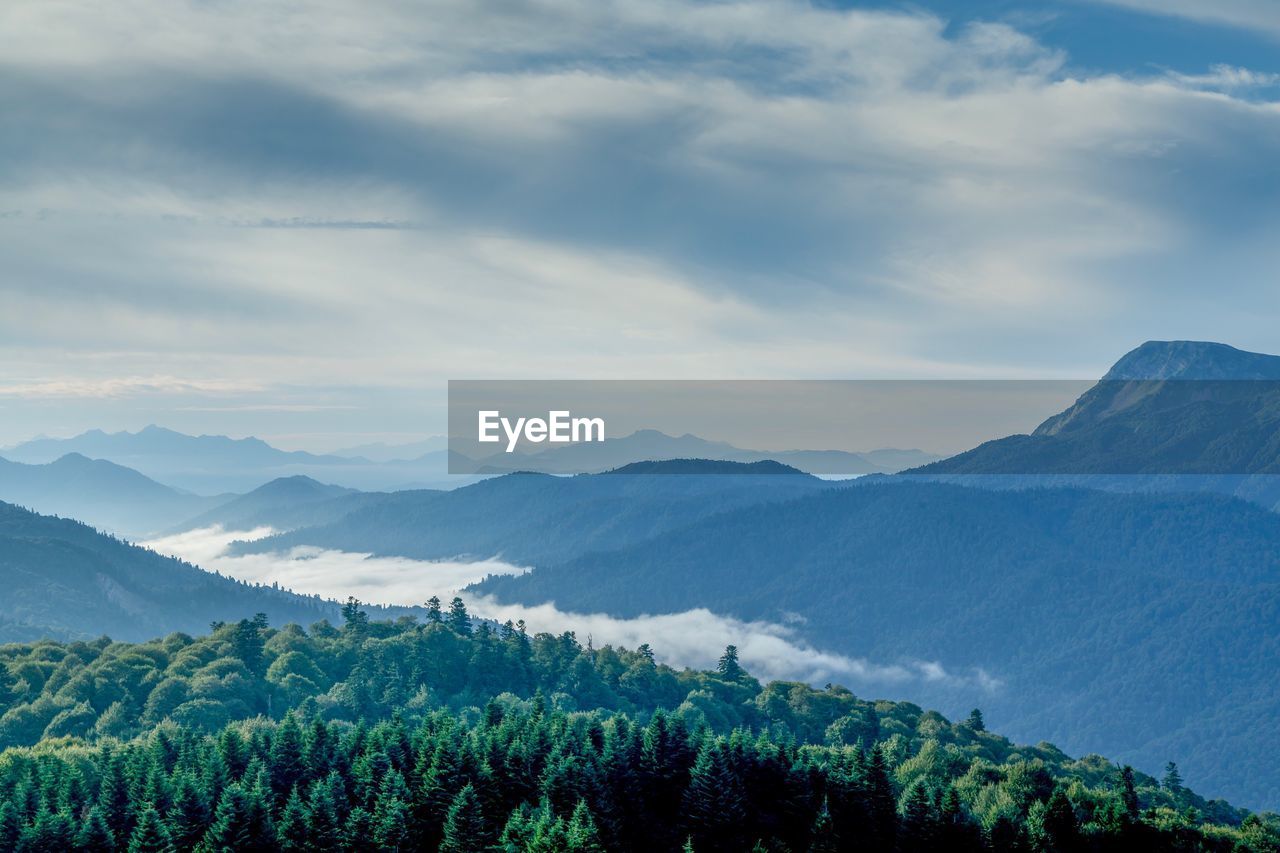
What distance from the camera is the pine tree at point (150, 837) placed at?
4449 inches

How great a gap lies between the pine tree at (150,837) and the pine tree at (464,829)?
25.6 m

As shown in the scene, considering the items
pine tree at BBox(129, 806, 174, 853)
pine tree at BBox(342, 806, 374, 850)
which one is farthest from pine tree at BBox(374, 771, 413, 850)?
pine tree at BBox(129, 806, 174, 853)

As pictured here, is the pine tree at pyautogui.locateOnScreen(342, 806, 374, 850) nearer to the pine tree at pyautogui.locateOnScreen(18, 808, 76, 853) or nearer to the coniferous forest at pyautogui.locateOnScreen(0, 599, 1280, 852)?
the coniferous forest at pyautogui.locateOnScreen(0, 599, 1280, 852)

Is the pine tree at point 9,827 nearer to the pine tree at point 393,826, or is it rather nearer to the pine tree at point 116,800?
the pine tree at point 116,800

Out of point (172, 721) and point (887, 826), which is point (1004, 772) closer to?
point (887, 826)

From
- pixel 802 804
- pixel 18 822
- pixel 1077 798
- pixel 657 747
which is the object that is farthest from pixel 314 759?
pixel 1077 798

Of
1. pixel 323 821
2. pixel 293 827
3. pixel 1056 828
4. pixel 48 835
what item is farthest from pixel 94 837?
pixel 1056 828

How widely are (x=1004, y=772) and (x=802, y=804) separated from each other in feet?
221

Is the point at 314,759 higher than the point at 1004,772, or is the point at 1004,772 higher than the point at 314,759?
the point at 314,759

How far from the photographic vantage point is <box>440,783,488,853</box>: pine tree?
376ft

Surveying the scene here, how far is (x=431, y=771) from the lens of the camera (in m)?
125

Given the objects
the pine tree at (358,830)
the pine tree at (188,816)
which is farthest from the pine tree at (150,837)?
the pine tree at (358,830)

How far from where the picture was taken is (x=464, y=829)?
11531 centimetres

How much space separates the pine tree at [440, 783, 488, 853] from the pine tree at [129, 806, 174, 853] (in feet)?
83.8
